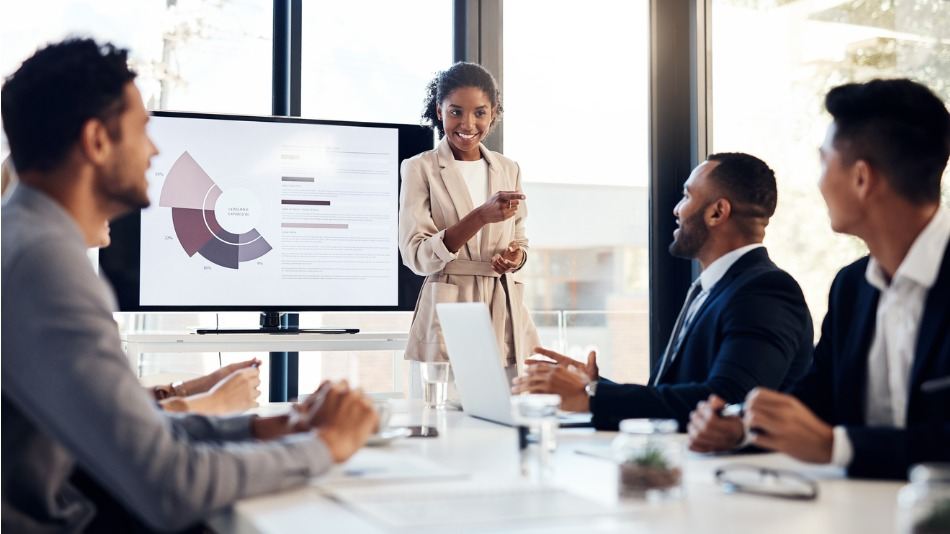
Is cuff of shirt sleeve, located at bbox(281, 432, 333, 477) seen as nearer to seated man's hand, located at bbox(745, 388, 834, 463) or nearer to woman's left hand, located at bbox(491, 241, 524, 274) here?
seated man's hand, located at bbox(745, 388, 834, 463)

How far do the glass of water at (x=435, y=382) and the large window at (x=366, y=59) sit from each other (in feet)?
7.05

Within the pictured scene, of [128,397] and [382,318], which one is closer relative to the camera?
[128,397]

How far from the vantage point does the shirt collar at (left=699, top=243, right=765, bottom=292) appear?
7.92 ft

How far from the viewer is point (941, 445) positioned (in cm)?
140

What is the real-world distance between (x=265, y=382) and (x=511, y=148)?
57.8 inches

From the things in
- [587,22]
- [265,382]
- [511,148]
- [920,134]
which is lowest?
[265,382]

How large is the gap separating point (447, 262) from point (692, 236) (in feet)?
3.56

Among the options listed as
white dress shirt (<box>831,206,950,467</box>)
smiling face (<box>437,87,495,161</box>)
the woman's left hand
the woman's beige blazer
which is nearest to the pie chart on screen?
the woman's beige blazer

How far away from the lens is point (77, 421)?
114 centimetres

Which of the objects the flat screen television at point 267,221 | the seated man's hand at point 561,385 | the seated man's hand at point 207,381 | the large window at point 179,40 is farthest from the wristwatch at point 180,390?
the large window at point 179,40

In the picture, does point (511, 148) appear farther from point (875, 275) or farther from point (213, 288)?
point (875, 275)

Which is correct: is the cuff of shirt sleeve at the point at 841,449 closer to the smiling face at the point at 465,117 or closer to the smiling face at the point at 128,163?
the smiling face at the point at 128,163

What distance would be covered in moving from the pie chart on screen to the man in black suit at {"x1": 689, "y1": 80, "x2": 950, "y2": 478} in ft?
8.42

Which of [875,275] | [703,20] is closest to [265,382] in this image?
[703,20]
